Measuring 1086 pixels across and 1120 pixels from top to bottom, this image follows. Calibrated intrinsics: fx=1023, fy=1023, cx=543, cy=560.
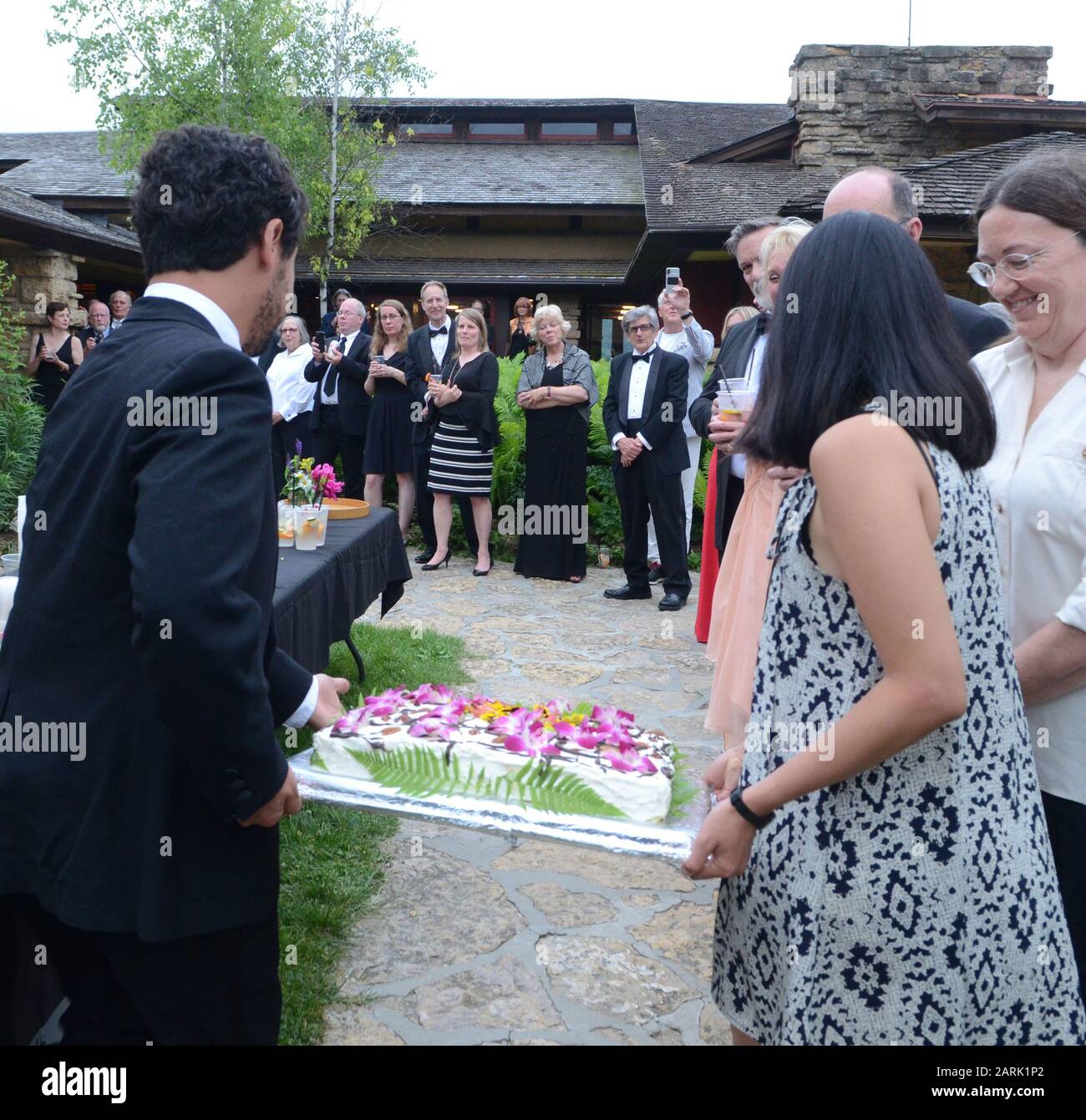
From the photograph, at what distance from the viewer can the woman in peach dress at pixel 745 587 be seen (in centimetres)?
403

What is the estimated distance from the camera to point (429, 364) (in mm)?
9719

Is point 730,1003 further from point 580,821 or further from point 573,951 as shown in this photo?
point 573,951

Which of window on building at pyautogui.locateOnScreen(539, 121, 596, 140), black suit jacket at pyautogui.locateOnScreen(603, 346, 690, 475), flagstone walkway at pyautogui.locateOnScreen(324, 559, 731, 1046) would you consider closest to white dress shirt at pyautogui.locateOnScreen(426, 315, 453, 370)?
black suit jacket at pyautogui.locateOnScreen(603, 346, 690, 475)

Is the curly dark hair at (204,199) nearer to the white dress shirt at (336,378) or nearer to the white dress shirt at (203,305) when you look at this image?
the white dress shirt at (203,305)

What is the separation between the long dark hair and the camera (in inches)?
64.6

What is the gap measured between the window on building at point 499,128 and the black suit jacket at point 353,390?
20.7 meters

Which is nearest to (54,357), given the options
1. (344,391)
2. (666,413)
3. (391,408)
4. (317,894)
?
(344,391)

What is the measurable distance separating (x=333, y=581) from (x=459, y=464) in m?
4.62

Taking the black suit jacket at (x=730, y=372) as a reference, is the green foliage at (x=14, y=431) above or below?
below

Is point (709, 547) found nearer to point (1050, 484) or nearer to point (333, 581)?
point (333, 581)

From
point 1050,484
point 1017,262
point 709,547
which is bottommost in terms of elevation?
point 709,547

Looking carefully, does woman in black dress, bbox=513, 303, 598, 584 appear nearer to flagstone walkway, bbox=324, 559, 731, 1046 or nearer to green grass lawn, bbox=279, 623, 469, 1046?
flagstone walkway, bbox=324, 559, 731, 1046

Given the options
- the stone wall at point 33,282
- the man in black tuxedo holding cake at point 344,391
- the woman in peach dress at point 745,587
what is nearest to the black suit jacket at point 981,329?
the woman in peach dress at point 745,587
